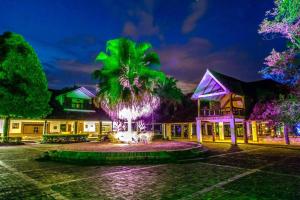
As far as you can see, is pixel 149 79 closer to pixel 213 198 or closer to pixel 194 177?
pixel 194 177

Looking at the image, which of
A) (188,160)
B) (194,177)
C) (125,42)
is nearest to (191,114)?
(125,42)

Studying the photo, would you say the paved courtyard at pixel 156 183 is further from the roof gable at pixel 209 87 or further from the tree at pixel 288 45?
the roof gable at pixel 209 87

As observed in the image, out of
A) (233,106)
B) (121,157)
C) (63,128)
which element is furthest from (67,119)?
(233,106)

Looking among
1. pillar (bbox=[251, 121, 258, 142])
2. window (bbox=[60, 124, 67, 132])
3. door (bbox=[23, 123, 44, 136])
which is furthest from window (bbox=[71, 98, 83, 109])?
pillar (bbox=[251, 121, 258, 142])

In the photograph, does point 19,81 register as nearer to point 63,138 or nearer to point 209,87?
point 63,138

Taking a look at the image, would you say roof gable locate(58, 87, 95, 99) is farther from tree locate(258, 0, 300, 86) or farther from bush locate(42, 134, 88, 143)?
tree locate(258, 0, 300, 86)

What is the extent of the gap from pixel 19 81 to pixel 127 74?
11.3m

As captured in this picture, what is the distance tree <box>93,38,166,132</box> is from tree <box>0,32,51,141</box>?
7.67m

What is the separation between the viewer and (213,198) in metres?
6.12

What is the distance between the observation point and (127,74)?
78.1ft

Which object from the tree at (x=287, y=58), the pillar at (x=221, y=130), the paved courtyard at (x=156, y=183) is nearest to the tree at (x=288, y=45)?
the tree at (x=287, y=58)

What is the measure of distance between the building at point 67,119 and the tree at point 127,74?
10327 millimetres

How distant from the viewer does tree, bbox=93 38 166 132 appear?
23.3 metres

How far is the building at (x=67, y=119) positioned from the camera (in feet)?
101
